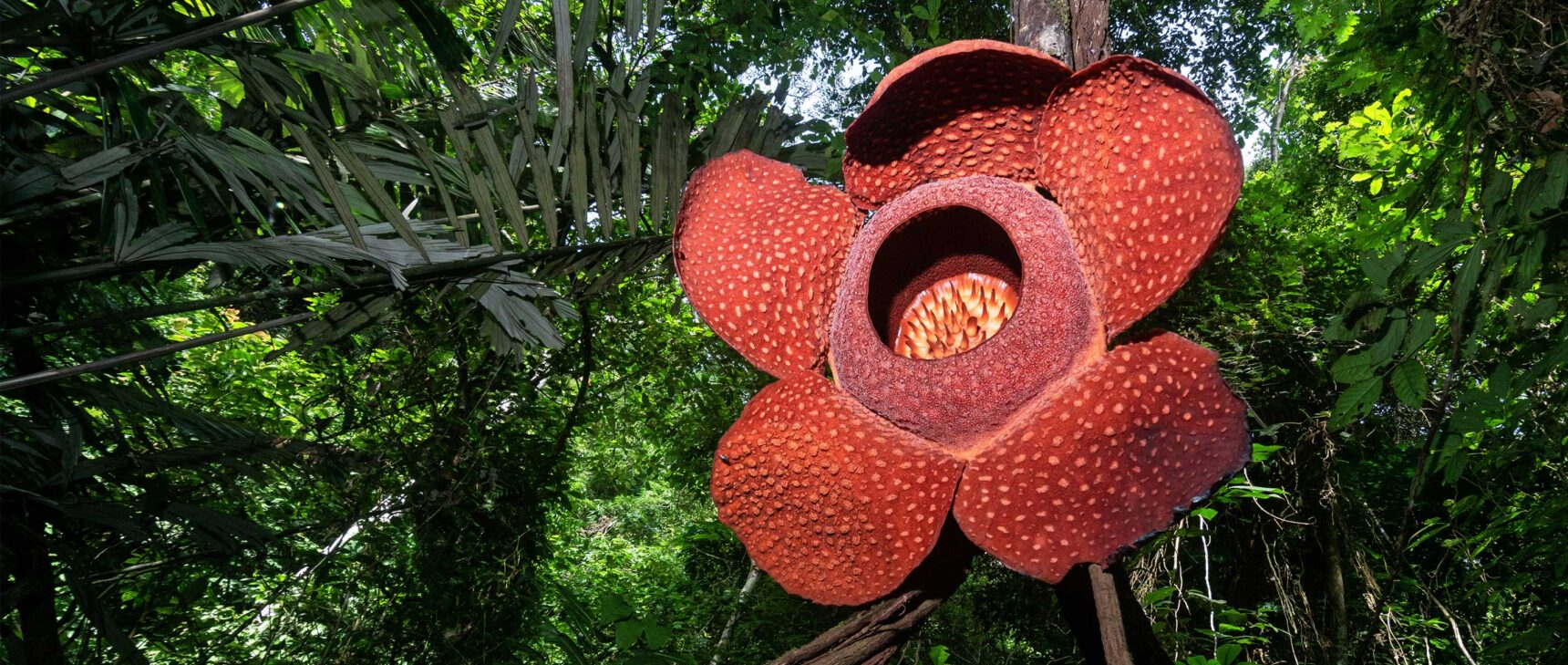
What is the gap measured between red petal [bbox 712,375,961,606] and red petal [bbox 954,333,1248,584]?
6 centimetres

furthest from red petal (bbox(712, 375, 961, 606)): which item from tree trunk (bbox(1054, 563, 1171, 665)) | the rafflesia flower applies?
tree trunk (bbox(1054, 563, 1171, 665))

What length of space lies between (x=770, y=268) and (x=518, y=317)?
42 cm

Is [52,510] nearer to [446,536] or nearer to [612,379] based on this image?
[446,536]

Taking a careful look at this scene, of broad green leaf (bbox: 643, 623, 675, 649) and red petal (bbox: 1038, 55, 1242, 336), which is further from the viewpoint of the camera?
broad green leaf (bbox: 643, 623, 675, 649)

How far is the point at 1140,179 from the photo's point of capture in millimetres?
698

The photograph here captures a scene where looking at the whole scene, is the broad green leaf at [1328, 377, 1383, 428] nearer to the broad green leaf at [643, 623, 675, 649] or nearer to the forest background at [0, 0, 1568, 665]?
the forest background at [0, 0, 1568, 665]

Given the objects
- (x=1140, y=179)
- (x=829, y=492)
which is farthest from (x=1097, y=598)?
(x=1140, y=179)

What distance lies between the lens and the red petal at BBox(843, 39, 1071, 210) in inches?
31.0

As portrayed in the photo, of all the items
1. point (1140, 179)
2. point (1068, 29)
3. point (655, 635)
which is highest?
point (1068, 29)

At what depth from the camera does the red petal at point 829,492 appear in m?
0.71

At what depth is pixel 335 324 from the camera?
1.20 metres

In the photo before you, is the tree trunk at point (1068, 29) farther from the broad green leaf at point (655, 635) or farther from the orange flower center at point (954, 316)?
the broad green leaf at point (655, 635)

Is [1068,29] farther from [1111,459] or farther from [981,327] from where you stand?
[1111,459]

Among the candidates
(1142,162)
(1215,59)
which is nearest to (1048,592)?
(1142,162)
